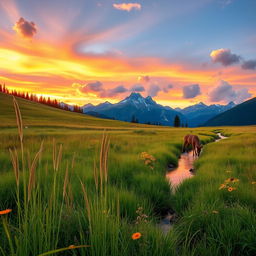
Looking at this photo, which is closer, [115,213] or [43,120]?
[115,213]

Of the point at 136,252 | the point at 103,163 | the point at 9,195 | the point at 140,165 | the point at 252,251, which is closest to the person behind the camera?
the point at 103,163

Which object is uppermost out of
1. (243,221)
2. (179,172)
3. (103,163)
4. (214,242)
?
(103,163)

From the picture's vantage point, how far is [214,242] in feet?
11.1

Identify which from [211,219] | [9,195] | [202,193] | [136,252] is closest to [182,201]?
[202,193]

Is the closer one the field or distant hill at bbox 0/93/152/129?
the field

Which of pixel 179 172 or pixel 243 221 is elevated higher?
pixel 243 221

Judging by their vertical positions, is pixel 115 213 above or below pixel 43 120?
below

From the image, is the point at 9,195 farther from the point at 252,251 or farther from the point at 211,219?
the point at 252,251

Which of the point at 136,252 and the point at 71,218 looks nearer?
the point at 136,252

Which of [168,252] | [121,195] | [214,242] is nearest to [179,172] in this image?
[121,195]

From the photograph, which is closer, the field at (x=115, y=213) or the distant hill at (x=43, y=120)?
the field at (x=115, y=213)

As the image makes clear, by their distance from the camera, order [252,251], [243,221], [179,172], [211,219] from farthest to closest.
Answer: [179,172], [211,219], [243,221], [252,251]

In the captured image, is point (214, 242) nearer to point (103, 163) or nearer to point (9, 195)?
point (103, 163)

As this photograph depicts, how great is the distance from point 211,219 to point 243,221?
1.87 feet
